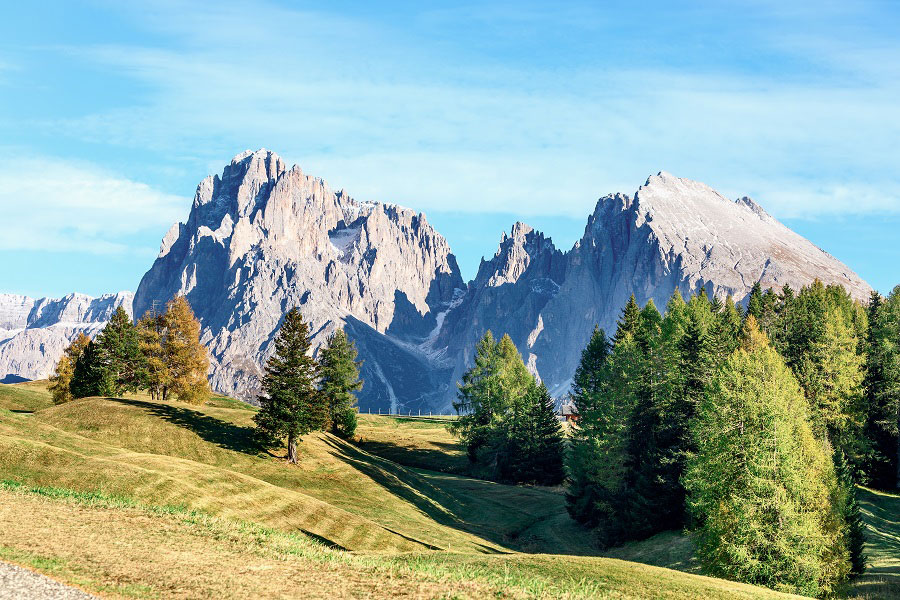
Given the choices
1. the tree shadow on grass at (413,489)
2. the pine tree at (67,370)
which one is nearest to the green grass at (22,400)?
the pine tree at (67,370)

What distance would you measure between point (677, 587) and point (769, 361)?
23.4m

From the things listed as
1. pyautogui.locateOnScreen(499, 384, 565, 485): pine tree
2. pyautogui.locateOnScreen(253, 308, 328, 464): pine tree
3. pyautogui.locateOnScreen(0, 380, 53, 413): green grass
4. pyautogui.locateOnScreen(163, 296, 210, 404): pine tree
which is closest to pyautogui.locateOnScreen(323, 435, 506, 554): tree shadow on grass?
pyautogui.locateOnScreen(253, 308, 328, 464): pine tree

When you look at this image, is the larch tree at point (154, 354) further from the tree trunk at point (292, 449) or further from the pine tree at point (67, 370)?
the tree trunk at point (292, 449)

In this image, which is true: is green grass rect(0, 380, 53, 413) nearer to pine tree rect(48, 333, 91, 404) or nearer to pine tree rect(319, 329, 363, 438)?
pine tree rect(48, 333, 91, 404)

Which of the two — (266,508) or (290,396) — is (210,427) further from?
(266,508)

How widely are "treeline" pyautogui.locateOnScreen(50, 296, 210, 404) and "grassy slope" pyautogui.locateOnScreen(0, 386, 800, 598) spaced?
1056 cm

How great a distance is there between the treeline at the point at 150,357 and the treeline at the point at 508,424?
34304 millimetres

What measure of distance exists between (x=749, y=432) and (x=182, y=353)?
6051 cm

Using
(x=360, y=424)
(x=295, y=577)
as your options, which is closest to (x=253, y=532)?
(x=295, y=577)

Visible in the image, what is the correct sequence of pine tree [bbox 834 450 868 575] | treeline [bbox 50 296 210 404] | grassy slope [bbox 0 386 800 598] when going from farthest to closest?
1. treeline [bbox 50 296 210 404]
2. pine tree [bbox 834 450 868 575]
3. grassy slope [bbox 0 386 800 598]

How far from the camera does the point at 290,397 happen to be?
63.3 metres

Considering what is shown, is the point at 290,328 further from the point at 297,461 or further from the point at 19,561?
the point at 19,561

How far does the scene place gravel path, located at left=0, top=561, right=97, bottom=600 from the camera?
17977mm

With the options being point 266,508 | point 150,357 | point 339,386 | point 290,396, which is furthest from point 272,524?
point 339,386
